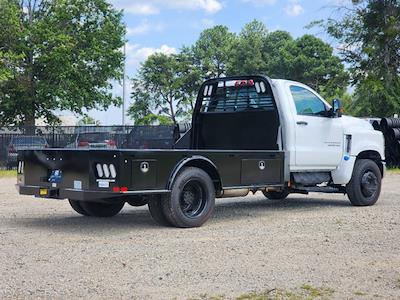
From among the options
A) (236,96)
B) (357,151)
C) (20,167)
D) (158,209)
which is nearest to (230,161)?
(158,209)

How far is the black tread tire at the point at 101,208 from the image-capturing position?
10.2 m

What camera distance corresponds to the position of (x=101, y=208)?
10297 millimetres

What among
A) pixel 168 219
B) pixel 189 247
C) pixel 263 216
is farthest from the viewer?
pixel 263 216

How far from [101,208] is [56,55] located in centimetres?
2601

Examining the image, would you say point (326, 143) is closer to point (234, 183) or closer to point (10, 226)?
point (234, 183)

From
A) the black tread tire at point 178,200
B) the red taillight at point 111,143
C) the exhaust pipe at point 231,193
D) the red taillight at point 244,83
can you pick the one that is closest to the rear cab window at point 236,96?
the red taillight at point 244,83

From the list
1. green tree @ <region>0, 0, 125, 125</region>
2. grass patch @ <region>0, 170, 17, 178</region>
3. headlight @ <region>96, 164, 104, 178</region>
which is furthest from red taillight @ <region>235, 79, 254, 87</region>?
green tree @ <region>0, 0, 125, 125</region>

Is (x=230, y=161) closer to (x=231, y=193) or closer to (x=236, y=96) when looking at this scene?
(x=231, y=193)

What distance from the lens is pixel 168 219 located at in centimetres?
880

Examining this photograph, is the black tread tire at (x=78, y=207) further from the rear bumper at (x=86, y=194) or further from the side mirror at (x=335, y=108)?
the side mirror at (x=335, y=108)

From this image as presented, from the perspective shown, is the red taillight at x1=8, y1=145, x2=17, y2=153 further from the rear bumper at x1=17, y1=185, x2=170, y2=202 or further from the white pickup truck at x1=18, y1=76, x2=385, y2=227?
the rear bumper at x1=17, y1=185, x2=170, y2=202

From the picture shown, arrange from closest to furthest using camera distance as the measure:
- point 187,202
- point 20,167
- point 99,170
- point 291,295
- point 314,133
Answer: point 291,295 → point 99,170 → point 187,202 → point 20,167 → point 314,133

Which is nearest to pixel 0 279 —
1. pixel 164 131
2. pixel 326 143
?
pixel 326 143

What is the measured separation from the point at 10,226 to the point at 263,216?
4.17 meters
